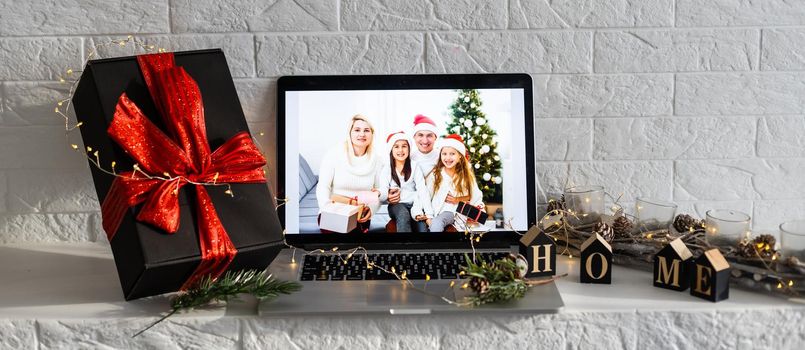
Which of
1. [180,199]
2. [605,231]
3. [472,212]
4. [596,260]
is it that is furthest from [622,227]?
[180,199]

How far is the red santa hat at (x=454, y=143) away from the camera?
1503mm

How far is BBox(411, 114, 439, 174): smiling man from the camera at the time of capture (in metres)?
1.50

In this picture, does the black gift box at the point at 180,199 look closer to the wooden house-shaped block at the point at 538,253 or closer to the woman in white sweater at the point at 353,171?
the woman in white sweater at the point at 353,171

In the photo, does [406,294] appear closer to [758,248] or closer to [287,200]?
[287,200]

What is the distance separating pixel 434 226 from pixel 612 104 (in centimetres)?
40

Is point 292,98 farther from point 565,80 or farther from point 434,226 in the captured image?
point 565,80

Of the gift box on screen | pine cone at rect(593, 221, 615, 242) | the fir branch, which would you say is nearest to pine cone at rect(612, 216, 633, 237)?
pine cone at rect(593, 221, 615, 242)

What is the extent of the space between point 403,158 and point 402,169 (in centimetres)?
2

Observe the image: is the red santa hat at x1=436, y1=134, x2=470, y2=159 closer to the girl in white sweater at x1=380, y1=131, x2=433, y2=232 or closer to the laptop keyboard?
the girl in white sweater at x1=380, y1=131, x2=433, y2=232

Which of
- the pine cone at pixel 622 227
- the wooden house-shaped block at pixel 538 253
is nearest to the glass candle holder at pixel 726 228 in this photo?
the pine cone at pixel 622 227

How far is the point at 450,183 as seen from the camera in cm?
151

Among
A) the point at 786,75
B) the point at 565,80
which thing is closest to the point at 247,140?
the point at 565,80

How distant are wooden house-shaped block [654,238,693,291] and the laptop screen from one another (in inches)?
11.6

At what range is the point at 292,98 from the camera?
1521mm
